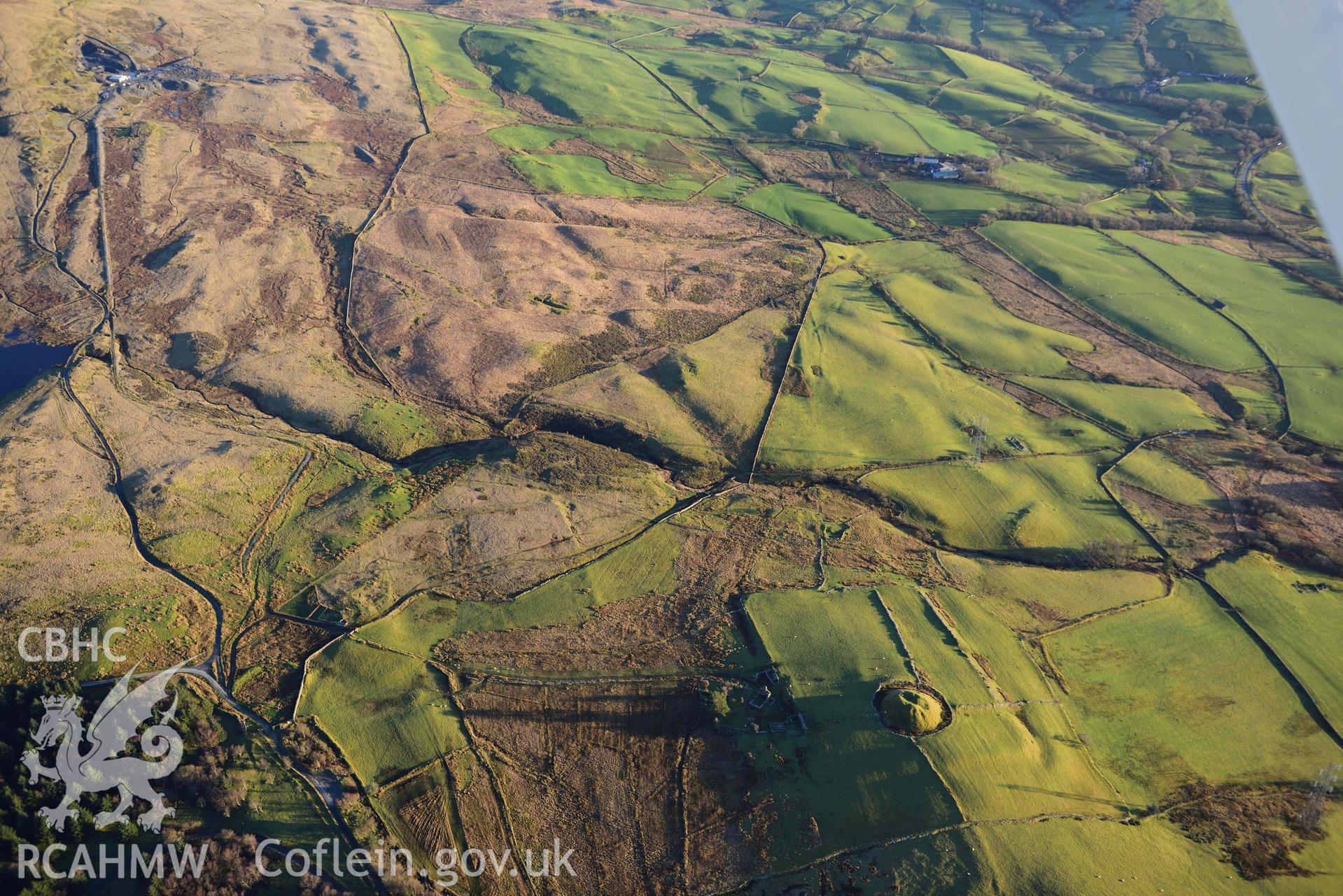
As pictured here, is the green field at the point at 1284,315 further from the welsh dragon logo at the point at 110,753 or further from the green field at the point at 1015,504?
the welsh dragon logo at the point at 110,753

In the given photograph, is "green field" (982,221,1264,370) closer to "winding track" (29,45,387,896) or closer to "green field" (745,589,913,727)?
A: "green field" (745,589,913,727)

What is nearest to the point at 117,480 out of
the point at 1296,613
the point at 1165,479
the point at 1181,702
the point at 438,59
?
the point at 1181,702

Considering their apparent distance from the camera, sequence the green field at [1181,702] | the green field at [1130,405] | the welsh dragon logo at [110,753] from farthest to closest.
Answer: the green field at [1130,405] → the green field at [1181,702] → the welsh dragon logo at [110,753]

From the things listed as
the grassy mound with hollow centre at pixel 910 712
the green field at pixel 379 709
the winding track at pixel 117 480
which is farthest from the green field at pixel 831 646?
the winding track at pixel 117 480

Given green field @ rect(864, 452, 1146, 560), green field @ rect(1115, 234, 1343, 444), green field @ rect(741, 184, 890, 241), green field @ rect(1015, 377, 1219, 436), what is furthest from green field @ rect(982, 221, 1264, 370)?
green field @ rect(864, 452, 1146, 560)

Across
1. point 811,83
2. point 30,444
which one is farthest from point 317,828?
point 811,83

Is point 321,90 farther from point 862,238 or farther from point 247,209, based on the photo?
point 862,238
